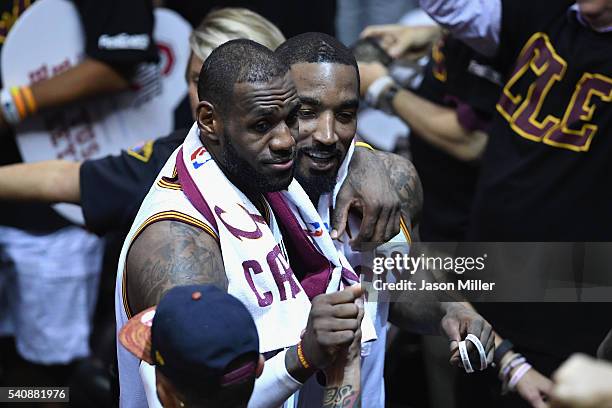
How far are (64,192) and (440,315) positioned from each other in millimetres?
1261

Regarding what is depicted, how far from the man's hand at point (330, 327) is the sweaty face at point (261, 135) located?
0.41 meters

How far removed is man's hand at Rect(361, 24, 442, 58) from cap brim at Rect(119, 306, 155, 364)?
2.52m

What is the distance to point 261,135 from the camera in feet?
8.46

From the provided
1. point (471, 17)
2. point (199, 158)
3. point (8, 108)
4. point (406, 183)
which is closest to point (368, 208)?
point (406, 183)

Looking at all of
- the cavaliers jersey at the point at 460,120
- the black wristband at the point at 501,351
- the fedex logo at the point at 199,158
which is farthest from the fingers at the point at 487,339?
the cavaliers jersey at the point at 460,120

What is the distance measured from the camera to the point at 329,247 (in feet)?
8.99

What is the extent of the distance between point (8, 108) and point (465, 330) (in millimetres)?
2146

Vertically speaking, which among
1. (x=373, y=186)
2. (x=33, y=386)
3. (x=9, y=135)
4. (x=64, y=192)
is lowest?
(x=33, y=386)

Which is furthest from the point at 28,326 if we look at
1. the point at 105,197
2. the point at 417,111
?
the point at 417,111

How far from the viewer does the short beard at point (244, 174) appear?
2.58 meters

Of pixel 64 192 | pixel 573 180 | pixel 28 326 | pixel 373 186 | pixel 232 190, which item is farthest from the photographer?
pixel 28 326

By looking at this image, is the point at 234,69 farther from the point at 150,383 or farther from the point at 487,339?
the point at 487,339

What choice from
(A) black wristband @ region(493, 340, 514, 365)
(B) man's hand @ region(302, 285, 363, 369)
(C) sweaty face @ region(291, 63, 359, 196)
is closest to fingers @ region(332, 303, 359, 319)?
(B) man's hand @ region(302, 285, 363, 369)

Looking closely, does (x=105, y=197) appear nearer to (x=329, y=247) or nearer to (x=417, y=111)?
(x=329, y=247)
